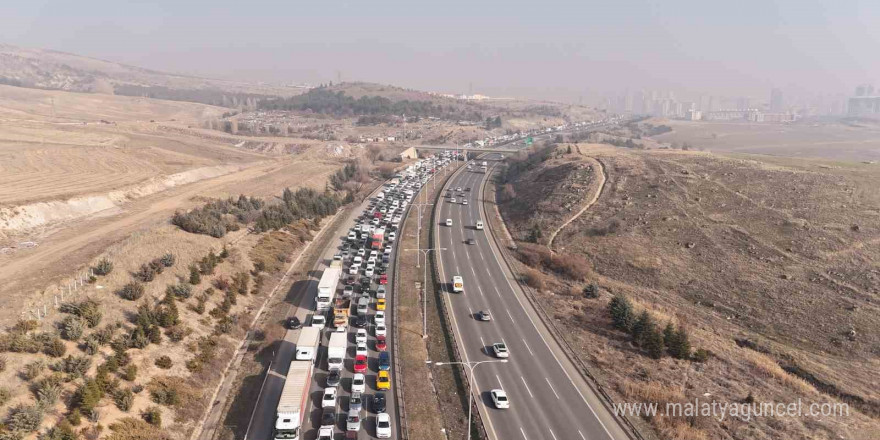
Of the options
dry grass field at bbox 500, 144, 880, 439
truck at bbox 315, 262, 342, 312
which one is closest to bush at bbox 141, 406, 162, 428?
truck at bbox 315, 262, 342, 312

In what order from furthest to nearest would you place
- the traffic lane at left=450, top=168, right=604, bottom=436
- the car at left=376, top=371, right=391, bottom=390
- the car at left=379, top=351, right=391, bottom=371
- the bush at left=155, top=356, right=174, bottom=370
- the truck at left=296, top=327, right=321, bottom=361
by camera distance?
the car at left=379, top=351, right=391, bottom=371, the truck at left=296, top=327, right=321, bottom=361, the car at left=376, top=371, right=391, bottom=390, the bush at left=155, top=356, right=174, bottom=370, the traffic lane at left=450, top=168, right=604, bottom=436

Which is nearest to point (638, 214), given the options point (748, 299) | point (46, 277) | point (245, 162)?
point (748, 299)

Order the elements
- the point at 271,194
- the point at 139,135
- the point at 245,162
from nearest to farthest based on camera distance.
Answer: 1. the point at 271,194
2. the point at 245,162
3. the point at 139,135

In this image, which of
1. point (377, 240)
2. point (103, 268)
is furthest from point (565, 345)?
point (103, 268)

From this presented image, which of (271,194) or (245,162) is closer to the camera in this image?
(271,194)

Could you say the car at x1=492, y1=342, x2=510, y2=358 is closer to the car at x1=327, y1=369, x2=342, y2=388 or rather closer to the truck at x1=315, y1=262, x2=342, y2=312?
the car at x1=327, y1=369, x2=342, y2=388

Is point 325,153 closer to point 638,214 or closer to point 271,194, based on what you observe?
point 271,194

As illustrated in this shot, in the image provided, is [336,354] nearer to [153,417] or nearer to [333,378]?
[333,378]
